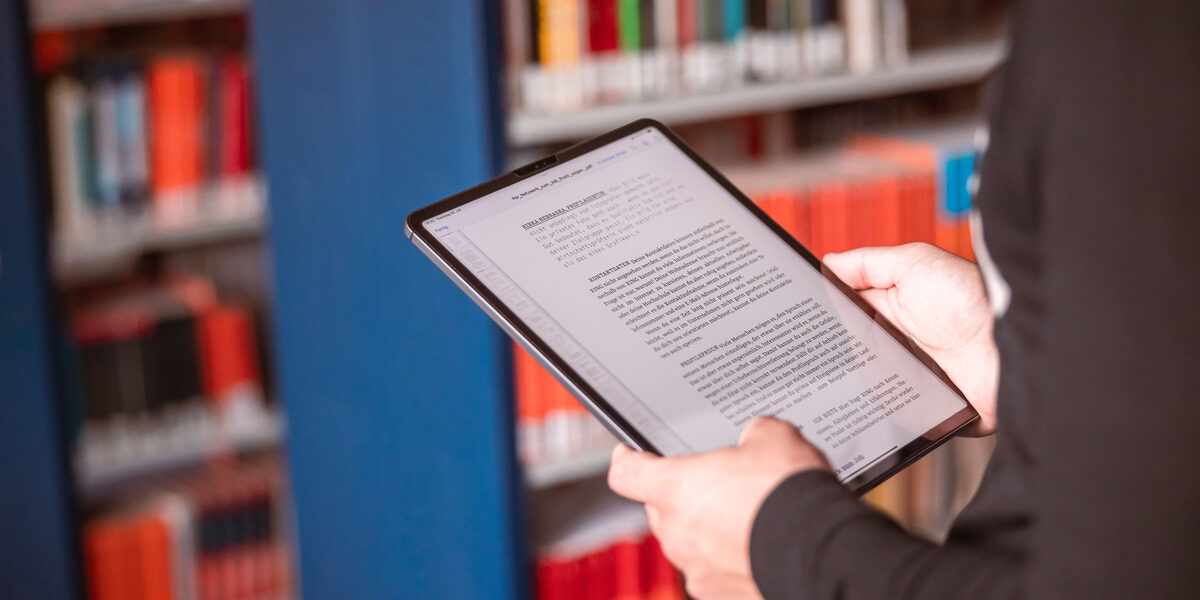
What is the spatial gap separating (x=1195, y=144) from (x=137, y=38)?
194 cm

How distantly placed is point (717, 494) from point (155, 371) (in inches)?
56.7

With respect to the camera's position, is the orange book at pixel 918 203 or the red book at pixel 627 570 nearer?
the red book at pixel 627 570

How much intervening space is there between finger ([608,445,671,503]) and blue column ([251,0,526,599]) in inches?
30.9

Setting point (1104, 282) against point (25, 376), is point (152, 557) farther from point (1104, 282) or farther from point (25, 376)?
point (1104, 282)

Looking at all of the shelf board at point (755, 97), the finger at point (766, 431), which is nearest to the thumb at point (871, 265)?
the finger at point (766, 431)

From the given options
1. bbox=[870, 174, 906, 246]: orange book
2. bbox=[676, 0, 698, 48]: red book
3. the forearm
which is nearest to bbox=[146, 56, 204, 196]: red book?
Result: bbox=[676, 0, 698, 48]: red book

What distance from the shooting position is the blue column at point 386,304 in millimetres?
1400

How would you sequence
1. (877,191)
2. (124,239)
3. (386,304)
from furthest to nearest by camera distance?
(877,191)
(124,239)
(386,304)

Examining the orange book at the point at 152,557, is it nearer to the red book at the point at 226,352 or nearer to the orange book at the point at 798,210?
the red book at the point at 226,352

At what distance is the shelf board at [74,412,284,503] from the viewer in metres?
1.72

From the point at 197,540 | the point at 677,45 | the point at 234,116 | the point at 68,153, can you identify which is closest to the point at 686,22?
the point at 677,45

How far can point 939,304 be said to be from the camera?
0.84 m

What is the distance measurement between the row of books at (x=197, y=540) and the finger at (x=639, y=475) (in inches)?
53.8

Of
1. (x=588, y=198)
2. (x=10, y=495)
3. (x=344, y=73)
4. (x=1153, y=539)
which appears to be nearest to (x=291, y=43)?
(x=344, y=73)
